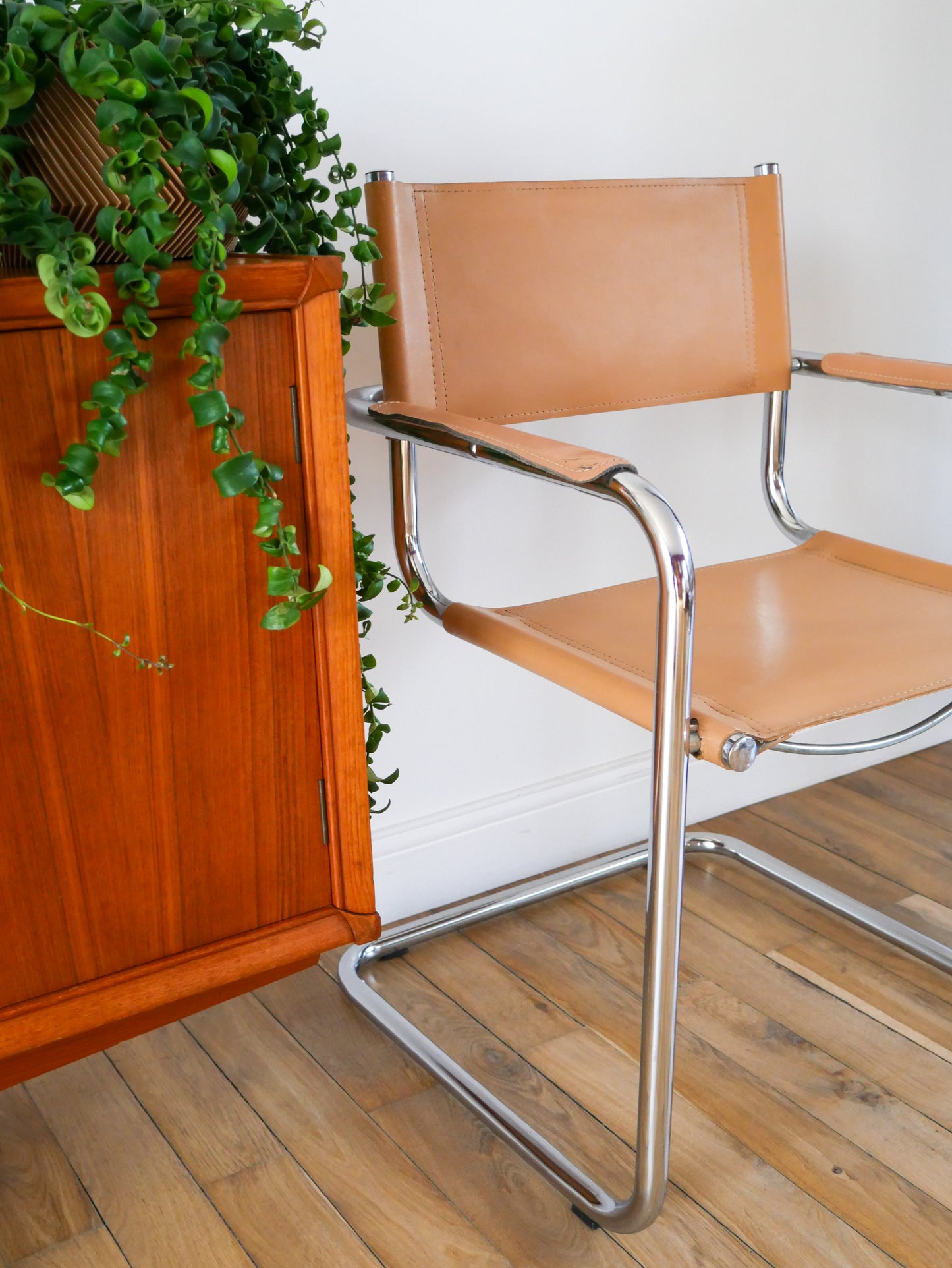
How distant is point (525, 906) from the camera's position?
1560 millimetres

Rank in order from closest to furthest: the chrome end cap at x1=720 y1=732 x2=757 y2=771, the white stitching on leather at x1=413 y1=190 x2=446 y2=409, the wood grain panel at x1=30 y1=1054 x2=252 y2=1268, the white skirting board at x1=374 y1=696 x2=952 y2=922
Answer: the chrome end cap at x1=720 y1=732 x2=757 y2=771 < the wood grain panel at x1=30 y1=1054 x2=252 y2=1268 < the white stitching on leather at x1=413 y1=190 x2=446 y2=409 < the white skirting board at x1=374 y1=696 x2=952 y2=922

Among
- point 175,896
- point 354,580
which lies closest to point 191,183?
point 354,580

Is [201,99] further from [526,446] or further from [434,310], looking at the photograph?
[434,310]

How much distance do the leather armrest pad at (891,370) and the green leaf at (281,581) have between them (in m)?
0.79

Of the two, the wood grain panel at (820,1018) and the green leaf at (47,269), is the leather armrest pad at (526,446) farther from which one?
the wood grain panel at (820,1018)

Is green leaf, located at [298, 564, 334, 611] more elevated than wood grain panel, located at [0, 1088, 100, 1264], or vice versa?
green leaf, located at [298, 564, 334, 611]

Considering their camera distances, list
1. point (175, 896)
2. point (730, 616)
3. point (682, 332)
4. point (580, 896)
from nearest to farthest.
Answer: point (175, 896)
point (730, 616)
point (682, 332)
point (580, 896)

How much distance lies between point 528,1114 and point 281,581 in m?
0.67

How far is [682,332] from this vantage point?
4.47 feet

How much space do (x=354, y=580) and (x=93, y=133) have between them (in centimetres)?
35

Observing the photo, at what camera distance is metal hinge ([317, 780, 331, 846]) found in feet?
3.07

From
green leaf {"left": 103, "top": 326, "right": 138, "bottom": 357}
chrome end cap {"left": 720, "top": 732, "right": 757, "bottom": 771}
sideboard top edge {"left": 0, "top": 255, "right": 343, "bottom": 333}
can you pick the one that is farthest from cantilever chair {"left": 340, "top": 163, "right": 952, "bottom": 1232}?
green leaf {"left": 103, "top": 326, "right": 138, "bottom": 357}

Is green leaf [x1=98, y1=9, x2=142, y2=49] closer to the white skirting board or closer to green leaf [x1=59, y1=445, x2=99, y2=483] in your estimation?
green leaf [x1=59, y1=445, x2=99, y2=483]

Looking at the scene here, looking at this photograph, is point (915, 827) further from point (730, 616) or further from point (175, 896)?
point (175, 896)
